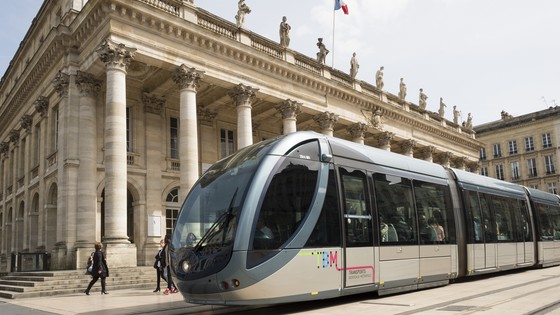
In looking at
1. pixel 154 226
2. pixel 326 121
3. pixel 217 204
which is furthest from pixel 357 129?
pixel 217 204

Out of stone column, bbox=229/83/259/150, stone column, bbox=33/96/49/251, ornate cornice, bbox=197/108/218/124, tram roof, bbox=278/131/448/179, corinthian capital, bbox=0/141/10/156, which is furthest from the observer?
corinthian capital, bbox=0/141/10/156

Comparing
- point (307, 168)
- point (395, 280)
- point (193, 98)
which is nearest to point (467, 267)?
point (395, 280)

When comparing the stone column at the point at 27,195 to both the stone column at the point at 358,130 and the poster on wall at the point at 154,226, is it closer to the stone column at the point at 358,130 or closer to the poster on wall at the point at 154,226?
the poster on wall at the point at 154,226

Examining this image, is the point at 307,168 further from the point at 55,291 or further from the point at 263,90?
the point at 263,90

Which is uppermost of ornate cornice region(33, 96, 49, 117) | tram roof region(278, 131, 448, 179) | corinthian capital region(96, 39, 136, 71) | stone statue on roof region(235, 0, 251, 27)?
stone statue on roof region(235, 0, 251, 27)

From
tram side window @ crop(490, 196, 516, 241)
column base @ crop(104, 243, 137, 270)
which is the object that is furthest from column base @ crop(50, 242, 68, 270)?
tram side window @ crop(490, 196, 516, 241)

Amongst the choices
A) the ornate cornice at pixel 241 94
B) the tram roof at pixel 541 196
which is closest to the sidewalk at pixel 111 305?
the ornate cornice at pixel 241 94

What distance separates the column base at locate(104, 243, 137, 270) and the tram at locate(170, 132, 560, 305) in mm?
9195

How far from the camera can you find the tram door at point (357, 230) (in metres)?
8.82

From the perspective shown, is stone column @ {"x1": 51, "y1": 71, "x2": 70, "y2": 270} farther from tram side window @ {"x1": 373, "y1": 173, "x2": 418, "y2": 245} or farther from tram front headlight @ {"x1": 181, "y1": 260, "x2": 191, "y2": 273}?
tram side window @ {"x1": 373, "y1": 173, "x2": 418, "y2": 245}

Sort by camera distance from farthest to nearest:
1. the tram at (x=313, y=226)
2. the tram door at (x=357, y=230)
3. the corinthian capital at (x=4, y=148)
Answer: the corinthian capital at (x=4, y=148), the tram door at (x=357, y=230), the tram at (x=313, y=226)

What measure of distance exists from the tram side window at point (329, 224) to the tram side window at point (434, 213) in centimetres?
280

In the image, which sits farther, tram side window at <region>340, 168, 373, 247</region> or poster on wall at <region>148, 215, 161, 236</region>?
poster on wall at <region>148, 215, 161, 236</region>

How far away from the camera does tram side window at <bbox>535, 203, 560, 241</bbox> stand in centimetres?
1644
